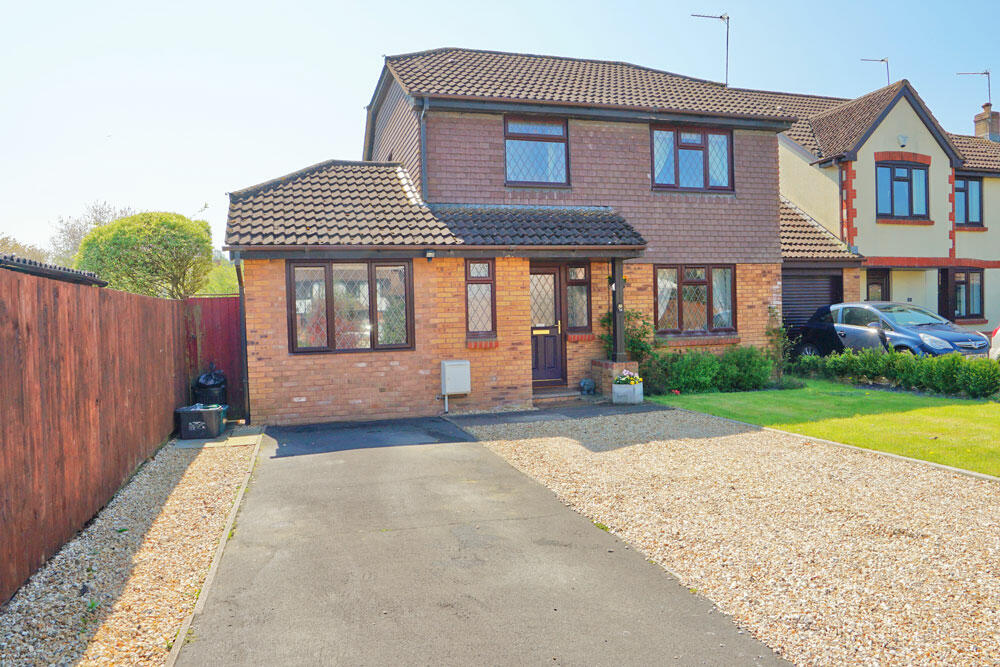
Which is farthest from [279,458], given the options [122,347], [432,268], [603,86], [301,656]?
[603,86]

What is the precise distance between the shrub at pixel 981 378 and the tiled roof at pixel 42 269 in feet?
43.8

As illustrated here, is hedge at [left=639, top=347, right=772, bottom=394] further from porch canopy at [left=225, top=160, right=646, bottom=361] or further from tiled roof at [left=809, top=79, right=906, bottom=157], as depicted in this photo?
tiled roof at [left=809, top=79, right=906, bottom=157]

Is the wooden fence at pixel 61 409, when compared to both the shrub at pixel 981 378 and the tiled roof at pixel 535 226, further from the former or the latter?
the shrub at pixel 981 378

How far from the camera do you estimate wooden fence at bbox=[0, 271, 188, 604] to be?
4609 mm

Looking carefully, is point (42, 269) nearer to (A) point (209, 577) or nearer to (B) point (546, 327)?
(A) point (209, 577)

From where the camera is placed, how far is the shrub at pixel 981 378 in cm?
1173

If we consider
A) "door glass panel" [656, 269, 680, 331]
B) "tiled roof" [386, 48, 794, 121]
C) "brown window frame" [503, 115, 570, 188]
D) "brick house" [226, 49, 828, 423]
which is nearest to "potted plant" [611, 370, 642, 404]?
"brick house" [226, 49, 828, 423]

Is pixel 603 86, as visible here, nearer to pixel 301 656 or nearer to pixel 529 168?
pixel 529 168

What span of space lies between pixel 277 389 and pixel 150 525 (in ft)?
16.9

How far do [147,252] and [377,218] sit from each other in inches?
447

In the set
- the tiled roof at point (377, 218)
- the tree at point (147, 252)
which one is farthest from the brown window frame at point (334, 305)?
the tree at point (147, 252)

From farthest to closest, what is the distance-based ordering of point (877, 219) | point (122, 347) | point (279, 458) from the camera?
point (877, 219) → point (279, 458) → point (122, 347)

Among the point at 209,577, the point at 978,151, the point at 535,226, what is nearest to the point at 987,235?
the point at 978,151

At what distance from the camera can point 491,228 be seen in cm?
1236
